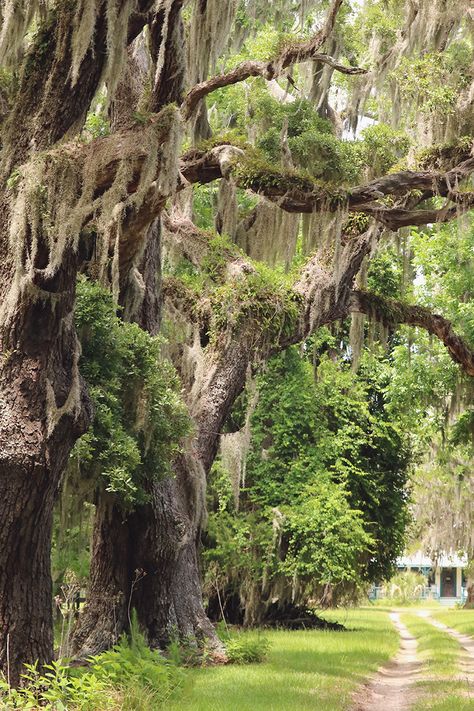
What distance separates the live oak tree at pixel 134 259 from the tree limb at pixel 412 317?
0.03 m

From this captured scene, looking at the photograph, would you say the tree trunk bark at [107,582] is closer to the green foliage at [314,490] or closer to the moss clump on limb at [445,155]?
the moss clump on limb at [445,155]

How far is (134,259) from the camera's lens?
410 inches

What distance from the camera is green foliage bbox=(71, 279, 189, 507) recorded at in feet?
33.7

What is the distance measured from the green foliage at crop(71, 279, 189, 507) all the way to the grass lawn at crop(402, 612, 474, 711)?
373cm

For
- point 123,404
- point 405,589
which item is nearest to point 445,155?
point 123,404

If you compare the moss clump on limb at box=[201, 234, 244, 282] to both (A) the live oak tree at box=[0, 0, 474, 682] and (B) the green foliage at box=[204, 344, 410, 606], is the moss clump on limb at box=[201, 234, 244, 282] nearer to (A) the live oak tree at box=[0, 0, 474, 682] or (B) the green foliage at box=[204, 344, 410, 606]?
(A) the live oak tree at box=[0, 0, 474, 682]

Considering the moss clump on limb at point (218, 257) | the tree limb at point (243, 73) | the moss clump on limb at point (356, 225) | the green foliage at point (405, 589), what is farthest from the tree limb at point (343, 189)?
the green foliage at point (405, 589)

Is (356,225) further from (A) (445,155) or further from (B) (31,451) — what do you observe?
(B) (31,451)

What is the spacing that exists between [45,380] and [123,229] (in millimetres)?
1928

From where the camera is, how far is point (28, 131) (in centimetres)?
863

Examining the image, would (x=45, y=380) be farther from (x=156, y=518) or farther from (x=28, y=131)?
(x=156, y=518)

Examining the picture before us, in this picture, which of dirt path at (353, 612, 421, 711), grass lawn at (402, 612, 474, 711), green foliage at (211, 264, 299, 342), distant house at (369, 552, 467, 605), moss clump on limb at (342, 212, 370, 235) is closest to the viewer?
grass lawn at (402, 612, 474, 711)

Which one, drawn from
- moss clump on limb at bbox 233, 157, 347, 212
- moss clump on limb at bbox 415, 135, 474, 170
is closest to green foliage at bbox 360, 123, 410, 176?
moss clump on limb at bbox 415, 135, 474, 170

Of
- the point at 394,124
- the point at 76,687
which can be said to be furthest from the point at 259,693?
the point at 394,124
